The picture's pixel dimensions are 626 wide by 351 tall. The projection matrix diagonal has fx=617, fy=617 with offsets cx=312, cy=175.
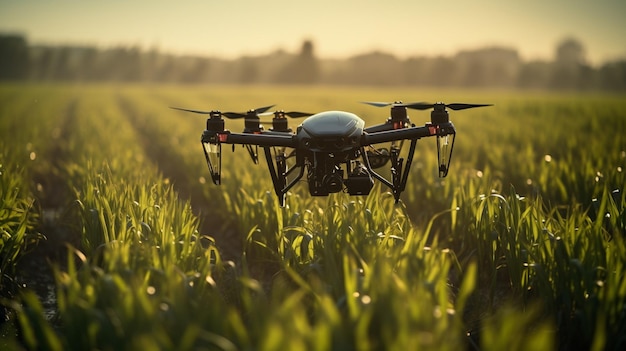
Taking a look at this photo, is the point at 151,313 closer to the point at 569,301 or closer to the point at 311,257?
the point at 311,257

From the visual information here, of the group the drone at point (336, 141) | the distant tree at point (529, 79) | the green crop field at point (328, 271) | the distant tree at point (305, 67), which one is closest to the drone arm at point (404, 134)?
the drone at point (336, 141)

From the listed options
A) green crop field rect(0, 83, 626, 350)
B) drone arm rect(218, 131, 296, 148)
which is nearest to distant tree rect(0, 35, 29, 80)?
green crop field rect(0, 83, 626, 350)

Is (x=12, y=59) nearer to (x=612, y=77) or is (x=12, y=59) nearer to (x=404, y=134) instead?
(x=612, y=77)

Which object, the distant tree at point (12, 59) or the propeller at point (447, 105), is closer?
the propeller at point (447, 105)

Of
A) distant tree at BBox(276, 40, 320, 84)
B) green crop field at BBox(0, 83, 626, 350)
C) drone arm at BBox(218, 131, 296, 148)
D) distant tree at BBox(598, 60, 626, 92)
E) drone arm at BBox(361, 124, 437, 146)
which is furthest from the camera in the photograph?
distant tree at BBox(276, 40, 320, 84)

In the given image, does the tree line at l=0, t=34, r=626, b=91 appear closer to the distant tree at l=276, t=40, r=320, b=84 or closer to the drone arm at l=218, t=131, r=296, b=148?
the distant tree at l=276, t=40, r=320, b=84

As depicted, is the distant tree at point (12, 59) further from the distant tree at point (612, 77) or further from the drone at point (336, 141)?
the drone at point (336, 141)

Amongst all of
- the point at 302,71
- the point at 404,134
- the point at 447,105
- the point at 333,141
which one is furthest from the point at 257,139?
the point at 302,71

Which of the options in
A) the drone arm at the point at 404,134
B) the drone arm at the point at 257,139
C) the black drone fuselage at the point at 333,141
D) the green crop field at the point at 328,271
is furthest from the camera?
the drone arm at the point at 257,139
